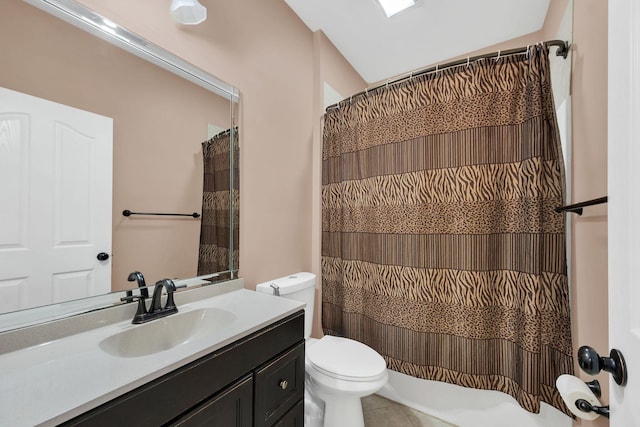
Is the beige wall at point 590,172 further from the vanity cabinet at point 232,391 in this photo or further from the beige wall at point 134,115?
the beige wall at point 134,115

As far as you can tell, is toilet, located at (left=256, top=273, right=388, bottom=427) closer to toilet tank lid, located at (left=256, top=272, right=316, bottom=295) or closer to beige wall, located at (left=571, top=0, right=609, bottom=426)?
toilet tank lid, located at (left=256, top=272, right=316, bottom=295)

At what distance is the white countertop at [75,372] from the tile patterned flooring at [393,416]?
3.93 feet

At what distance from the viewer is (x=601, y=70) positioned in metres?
0.86

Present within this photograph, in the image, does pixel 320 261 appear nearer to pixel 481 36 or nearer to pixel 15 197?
pixel 15 197

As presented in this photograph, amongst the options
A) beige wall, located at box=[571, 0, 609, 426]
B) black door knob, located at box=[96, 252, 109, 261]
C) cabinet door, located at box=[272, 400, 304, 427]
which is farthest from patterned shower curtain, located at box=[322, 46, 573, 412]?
black door knob, located at box=[96, 252, 109, 261]

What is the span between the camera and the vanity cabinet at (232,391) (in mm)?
593

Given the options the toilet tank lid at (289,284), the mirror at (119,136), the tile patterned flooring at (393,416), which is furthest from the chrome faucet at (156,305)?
the tile patterned flooring at (393,416)

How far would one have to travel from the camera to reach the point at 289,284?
60.1 inches

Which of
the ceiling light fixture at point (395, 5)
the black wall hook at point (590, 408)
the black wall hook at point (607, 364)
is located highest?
the ceiling light fixture at point (395, 5)

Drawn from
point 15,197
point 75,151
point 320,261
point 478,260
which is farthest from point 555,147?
point 15,197

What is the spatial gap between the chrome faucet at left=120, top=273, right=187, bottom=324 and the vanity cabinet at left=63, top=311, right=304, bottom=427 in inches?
14.5

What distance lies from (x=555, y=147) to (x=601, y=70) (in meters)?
0.40

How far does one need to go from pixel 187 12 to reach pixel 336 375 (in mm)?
1831
